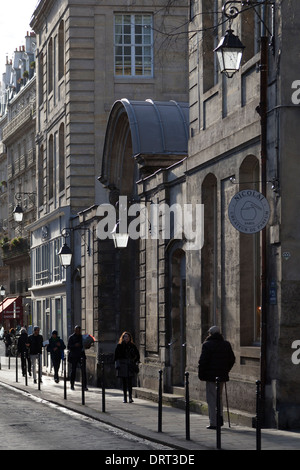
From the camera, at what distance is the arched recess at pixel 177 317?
24.2 m

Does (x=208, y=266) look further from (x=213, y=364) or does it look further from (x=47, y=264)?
(x=47, y=264)

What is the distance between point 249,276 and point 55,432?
14.0 feet

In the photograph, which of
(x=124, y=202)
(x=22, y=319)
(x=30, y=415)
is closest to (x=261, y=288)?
(x=30, y=415)

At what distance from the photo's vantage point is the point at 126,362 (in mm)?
24484

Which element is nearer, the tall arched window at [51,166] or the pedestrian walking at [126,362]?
the pedestrian walking at [126,362]

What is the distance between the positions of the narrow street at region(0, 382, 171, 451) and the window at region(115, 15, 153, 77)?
17.6m

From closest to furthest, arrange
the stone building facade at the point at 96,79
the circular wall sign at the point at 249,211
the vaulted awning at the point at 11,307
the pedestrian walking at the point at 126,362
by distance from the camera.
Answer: the circular wall sign at the point at 249,211 → the pedestrian walking at the point at 126,362 → the stone building facade at the point at 96,79 → the vaulted awning at the point at 11,307

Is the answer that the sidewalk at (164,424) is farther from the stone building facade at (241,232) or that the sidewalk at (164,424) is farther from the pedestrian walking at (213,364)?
the stone building facade at (241,232)

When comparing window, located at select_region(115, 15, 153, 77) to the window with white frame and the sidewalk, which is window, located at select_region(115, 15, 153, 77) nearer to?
the window with white frame

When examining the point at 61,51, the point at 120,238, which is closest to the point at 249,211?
the point at 120,238

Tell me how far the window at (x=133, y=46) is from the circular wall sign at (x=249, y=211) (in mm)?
22434

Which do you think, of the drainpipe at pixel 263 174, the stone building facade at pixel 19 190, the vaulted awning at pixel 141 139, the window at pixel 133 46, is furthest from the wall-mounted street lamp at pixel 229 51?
the stone building facade at pixel 19 190

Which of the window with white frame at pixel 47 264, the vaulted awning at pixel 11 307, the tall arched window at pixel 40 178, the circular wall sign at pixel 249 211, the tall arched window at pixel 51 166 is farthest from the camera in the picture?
the vaulted awning at pixel 11 307

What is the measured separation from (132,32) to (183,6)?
6.51 feet
